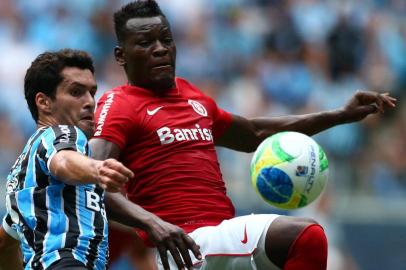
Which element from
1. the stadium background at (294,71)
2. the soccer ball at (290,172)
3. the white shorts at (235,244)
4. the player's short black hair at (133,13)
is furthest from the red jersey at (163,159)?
the stadium background at (294,71)

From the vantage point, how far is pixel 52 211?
5.83 metres

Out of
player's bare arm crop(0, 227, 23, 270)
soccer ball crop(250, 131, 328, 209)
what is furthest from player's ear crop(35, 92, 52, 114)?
soccer ball crop(250, 131, 328, 209)

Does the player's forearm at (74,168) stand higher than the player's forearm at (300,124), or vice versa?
the player's forearm at (74,168)

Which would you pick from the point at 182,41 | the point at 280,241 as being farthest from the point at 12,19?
the point at 280,241

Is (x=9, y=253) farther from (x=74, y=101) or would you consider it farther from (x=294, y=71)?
(x=294, y=71)

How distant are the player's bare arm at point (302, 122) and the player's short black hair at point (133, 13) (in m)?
1.03

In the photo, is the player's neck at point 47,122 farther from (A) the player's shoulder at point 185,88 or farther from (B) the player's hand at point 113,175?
(A) the player's shoulder at point 185,88

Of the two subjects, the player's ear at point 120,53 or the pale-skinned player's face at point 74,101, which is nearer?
the pale-skinned player's face at point 74,101

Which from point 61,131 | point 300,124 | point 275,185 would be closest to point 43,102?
point 61,131

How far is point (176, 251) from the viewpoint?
238 inches

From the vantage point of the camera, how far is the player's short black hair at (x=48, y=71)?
6.16 metres

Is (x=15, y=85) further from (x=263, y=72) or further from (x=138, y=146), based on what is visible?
(x=138, y=146)

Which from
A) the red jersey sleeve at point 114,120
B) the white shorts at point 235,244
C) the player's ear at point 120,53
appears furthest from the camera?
the player's ear at point 120,53

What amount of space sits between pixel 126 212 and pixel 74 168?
924 mm
